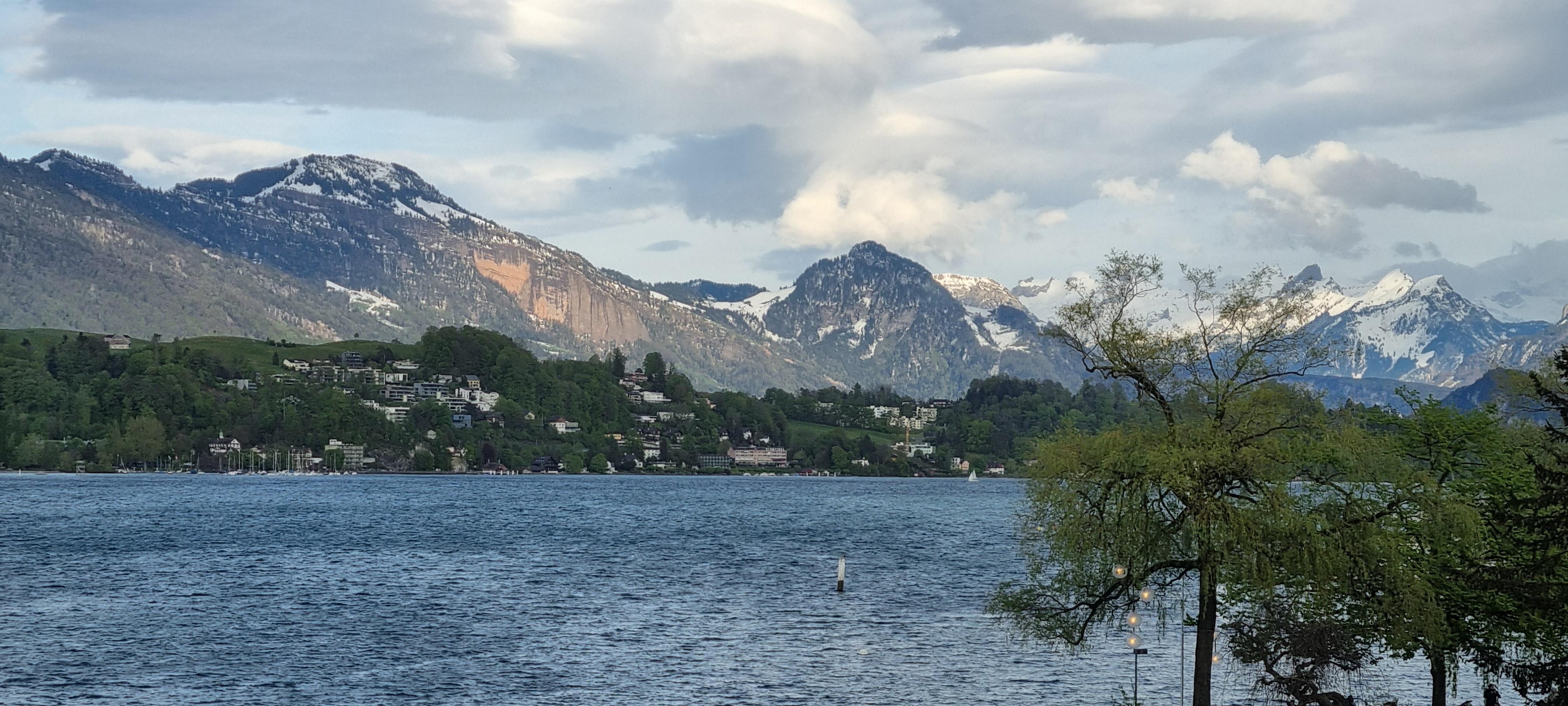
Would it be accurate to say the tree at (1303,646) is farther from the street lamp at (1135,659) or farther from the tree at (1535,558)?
the street lamp at (1135,659)

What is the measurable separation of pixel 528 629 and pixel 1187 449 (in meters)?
52.8

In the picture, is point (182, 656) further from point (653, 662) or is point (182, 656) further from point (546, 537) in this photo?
point (546, 537)

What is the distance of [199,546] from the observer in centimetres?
14462

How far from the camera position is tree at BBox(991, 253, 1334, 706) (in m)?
44.6

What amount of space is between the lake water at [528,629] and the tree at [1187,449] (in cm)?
1957

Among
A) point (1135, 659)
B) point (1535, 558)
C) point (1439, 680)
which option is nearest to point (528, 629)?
point (1135, 659)

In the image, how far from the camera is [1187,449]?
44.2 metres

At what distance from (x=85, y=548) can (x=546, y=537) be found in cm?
4920

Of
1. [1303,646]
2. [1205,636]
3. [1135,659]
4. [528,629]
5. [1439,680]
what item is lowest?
[528,629]

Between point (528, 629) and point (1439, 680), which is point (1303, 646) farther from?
point (528, 629)

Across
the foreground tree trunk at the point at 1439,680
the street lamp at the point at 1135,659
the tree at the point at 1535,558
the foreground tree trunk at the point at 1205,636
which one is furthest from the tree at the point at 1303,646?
the street lamp at the point at 1135,659

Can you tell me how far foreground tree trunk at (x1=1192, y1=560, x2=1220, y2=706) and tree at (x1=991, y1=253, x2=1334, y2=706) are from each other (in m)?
0.07

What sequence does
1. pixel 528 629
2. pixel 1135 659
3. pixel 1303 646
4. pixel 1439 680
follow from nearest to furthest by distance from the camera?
pixel 1303 646 → pixel 1439 680 → pixel 1135 659 → pixel 528 629

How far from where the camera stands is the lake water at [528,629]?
6556 centimetres
